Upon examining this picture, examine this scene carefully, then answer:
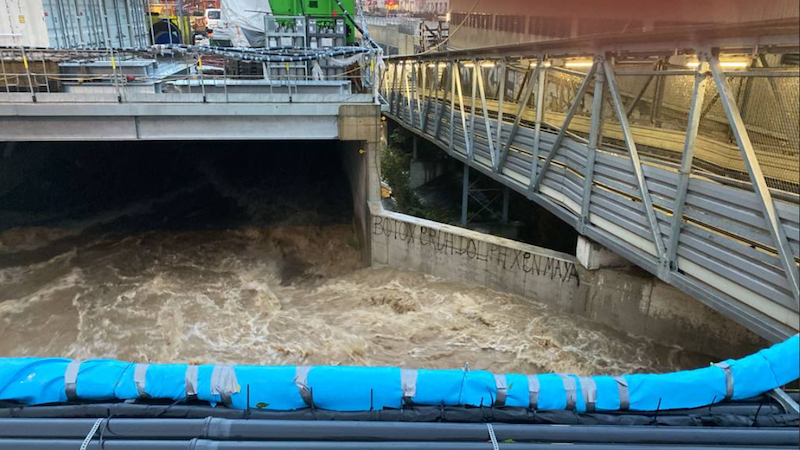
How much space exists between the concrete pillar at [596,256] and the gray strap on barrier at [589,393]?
6.61 metres

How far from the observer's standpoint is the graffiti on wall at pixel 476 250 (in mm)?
11892

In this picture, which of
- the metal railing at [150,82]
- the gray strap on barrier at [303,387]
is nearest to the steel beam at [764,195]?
the gray strap on barrier at [303,387]

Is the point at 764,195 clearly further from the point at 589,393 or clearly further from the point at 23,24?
the point at 23,24

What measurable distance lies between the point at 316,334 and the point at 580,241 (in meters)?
5.98

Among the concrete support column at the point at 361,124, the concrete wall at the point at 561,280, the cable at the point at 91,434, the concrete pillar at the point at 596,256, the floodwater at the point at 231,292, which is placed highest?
the concrete support column at the point at 361,124

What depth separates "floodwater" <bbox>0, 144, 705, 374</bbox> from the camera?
1112 centimetres

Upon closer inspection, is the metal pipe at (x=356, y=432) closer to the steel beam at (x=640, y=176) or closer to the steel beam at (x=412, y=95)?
the steel beam at (x=640, y=176)

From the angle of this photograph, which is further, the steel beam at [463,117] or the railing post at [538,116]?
the steel beam at [463,117]

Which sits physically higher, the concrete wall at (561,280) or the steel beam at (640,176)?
the steel beam at (640,176)

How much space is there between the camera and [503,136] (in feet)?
43.1

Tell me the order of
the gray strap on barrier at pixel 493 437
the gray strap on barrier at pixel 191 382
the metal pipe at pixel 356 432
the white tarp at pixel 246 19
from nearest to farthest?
the gray strap on barrier at pixel 493 437
the metal pipe at pixel 356 432
the gray strap on barrier at pixel 191 382
the white tarp at pixel 246 19

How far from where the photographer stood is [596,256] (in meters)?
10.8

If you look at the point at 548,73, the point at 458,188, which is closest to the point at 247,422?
the point at 548,73

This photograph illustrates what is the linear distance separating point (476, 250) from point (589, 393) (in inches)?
346
